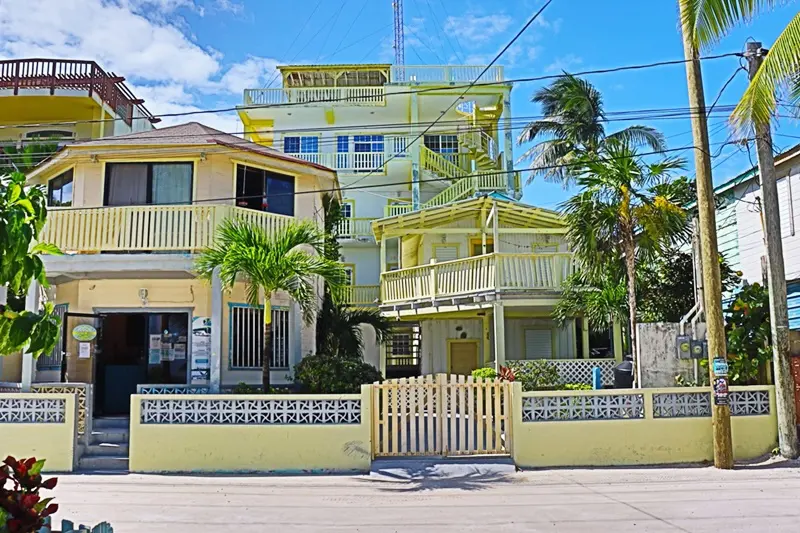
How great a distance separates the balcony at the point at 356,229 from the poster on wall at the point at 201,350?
12009mm

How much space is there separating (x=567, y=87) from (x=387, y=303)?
1157 cm

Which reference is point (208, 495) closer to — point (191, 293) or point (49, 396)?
point (49, 396)

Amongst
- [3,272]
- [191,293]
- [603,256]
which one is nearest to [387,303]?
[191,293]

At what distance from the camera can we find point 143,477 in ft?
34.1

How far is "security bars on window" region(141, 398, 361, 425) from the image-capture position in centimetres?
1068

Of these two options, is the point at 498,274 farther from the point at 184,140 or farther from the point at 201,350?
the point at 184,140

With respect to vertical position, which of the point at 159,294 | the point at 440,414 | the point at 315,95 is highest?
the point at 315,95

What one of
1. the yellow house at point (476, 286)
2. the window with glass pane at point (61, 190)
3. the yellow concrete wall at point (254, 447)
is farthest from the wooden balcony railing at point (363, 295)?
the yellow concrete wall at point (254, 447)

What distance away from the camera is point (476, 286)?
17.6m

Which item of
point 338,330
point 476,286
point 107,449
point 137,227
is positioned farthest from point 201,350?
point 476,286

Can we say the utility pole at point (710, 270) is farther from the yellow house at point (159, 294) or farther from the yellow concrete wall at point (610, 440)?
the yellow house at point (159, 294)

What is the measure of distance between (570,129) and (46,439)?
20599 millimetres

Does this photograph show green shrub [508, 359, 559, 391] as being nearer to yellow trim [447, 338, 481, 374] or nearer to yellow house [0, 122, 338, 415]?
yellow house [0, 122, 338, 415]

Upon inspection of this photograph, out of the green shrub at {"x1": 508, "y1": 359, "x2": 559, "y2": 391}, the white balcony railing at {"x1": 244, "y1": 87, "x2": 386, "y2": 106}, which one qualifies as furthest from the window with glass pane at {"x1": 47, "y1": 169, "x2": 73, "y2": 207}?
the white balcony railing at {"x1": 244, "y1": 87, "x2": 386, "y2": 106}
